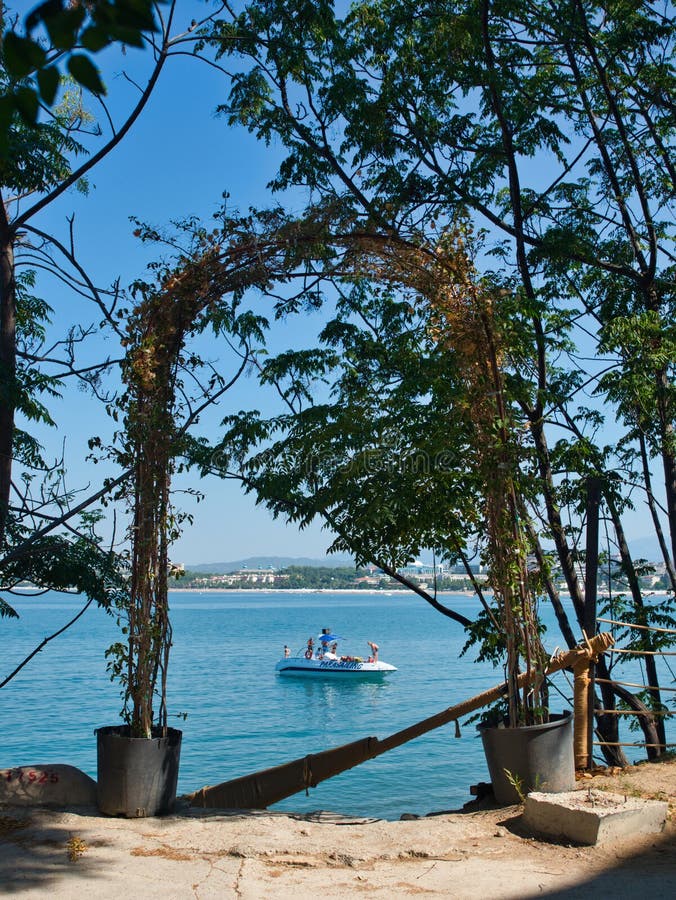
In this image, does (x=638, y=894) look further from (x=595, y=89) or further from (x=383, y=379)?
(x=595, y=89)

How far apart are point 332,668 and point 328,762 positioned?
28658 millimetres

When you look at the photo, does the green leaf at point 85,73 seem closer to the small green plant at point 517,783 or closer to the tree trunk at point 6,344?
the small green plant at point 517,783

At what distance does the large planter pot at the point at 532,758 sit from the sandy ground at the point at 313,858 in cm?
16

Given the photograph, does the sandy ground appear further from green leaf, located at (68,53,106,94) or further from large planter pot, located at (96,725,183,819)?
green leaf, located at (68,53,106,94)

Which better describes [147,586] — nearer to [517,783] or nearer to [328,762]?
[328,762]

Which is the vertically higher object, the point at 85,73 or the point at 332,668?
the point at 85,73

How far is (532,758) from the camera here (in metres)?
4.89

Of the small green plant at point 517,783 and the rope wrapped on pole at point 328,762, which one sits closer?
the small green plant at point 517,783

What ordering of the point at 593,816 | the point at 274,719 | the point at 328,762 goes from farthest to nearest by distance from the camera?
the point at 274,719, the point at 328,762, the point at 593,816

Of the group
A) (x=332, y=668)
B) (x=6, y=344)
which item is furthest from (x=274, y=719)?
(x=6, y=344)

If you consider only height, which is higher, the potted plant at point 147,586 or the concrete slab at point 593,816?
the potted plant at point 147,586

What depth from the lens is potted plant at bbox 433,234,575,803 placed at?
16.2 feet

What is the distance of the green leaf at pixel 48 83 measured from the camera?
1495mm

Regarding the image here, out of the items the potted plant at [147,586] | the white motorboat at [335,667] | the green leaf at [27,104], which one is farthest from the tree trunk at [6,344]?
the white motorboat at [335,667]
